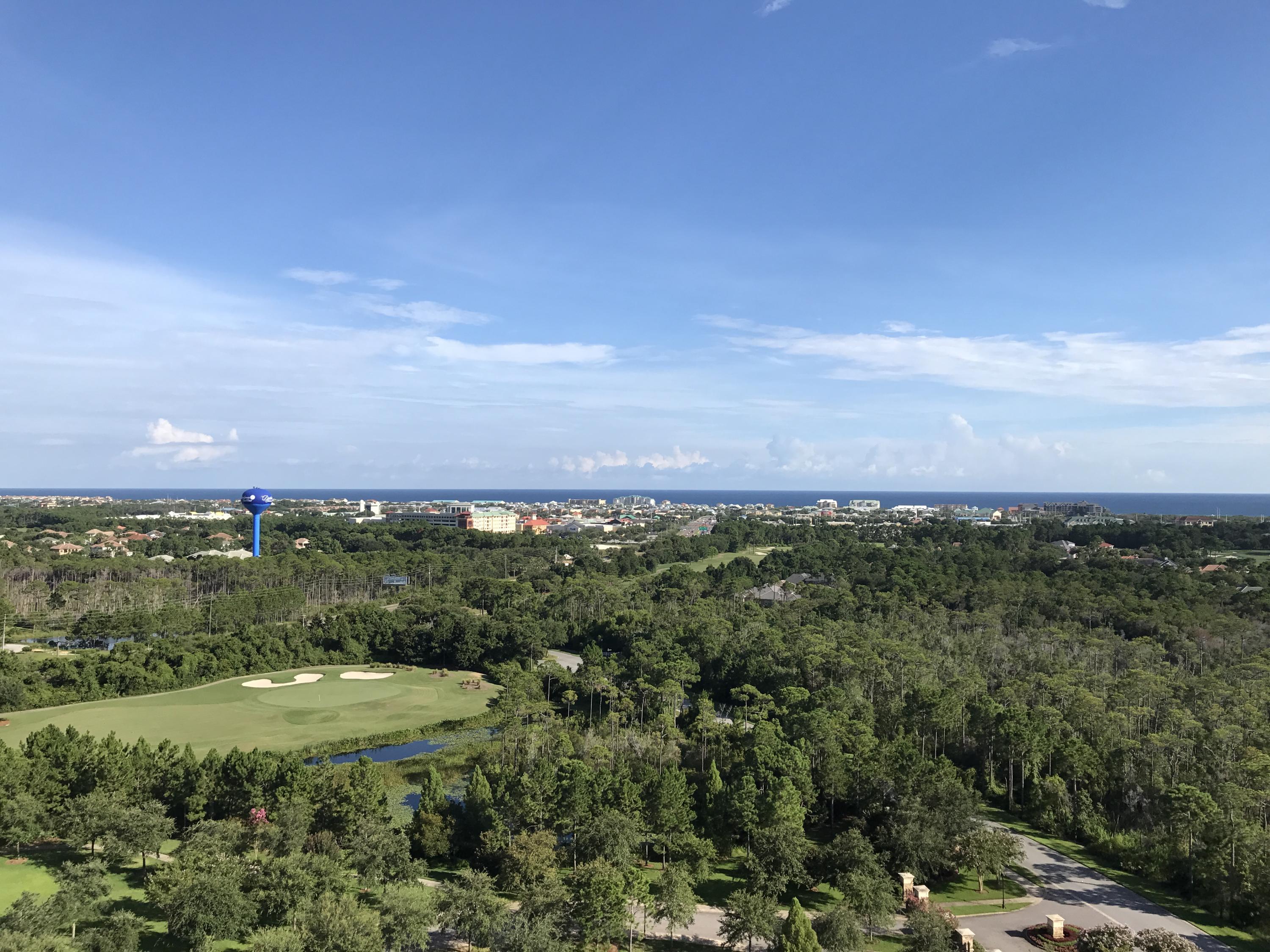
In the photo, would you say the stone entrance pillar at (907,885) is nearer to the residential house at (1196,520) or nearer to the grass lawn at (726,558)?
the grass lawn at (726,558)

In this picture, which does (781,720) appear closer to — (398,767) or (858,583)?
(398,767)

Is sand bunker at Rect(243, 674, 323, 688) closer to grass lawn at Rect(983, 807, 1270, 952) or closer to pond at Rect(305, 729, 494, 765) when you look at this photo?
pond at Rect(305, 729, 494, 765)

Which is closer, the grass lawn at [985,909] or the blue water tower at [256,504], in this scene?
the grass lawn at [985,909]

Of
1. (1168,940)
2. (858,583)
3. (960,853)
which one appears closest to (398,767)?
(960,853)

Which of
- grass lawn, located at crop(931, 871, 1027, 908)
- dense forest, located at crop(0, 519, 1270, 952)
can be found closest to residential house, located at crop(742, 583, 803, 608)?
dense forest, located at crop(0, 519, 1270, 952)

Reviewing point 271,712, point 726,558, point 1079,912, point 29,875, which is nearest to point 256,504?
point 271,712

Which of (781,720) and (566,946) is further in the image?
(781,720)

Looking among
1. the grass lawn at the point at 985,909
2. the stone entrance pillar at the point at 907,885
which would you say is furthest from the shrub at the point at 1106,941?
the stone entrance pillar at the point at 907,885
